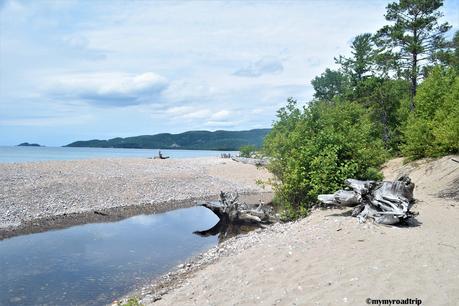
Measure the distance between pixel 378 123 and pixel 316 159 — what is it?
69.8ft

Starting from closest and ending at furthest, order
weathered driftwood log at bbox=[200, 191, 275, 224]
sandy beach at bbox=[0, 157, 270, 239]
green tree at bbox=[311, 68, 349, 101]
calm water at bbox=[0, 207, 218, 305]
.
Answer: calm water at bbox=[0, 207, 218, 305], weathered driftwood log at bbox=[200, 191, 275, 224], sandy beach at bbox=[0, 157, 270, 239], green tree at bbox=[311, 68, 349, 101]

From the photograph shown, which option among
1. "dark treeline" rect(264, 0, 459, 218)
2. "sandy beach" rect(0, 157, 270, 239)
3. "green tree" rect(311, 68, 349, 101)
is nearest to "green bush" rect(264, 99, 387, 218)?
"dark treeline" rect(264, 0, 459, 218)

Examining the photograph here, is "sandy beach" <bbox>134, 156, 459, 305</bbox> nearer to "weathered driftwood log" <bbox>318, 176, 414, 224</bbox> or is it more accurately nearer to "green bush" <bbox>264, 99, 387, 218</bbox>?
"weathered driftwood log" <bbox>318, 176, 414, 224</bbox>

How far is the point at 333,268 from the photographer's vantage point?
316 inches

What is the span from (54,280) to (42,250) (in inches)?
147

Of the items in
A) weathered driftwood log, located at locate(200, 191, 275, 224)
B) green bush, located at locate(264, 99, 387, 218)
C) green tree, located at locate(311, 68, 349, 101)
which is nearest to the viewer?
green bush, located at locate(264, 99, 387, 218)

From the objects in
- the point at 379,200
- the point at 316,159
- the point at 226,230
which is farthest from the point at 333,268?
the point at 226,230

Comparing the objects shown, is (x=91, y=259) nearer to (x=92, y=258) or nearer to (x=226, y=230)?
(x=92, y=258)

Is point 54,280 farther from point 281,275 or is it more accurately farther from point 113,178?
point 113,178

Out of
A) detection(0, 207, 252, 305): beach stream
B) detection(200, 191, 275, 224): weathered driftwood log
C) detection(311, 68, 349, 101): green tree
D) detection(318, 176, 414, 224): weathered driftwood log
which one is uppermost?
detection(311, 68, 349, 101): green tree

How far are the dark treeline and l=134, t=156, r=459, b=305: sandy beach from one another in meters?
3.19

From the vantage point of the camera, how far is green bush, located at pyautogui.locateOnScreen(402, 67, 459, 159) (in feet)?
63.4

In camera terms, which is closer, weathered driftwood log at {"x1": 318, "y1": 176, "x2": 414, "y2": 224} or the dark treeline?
weathered driftwood log at {"x1": 318, "y1": 176, "x2": 414, "y2": 224}

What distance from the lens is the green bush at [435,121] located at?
63.4 feet
